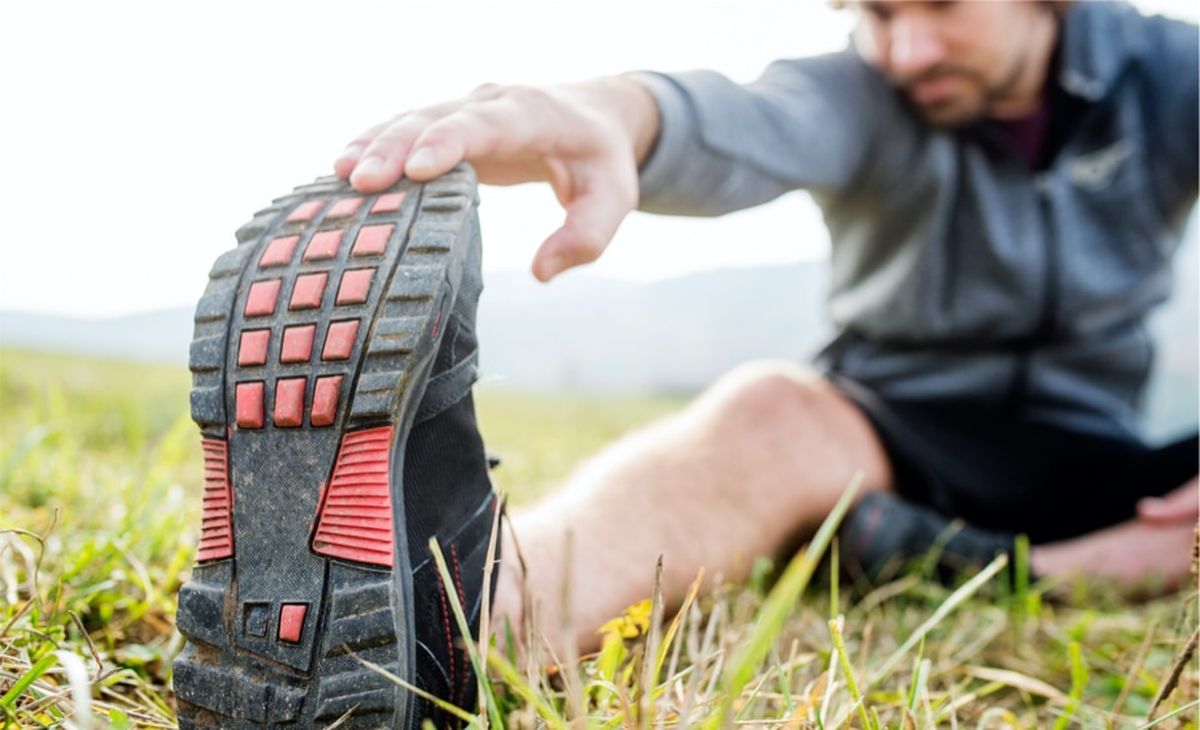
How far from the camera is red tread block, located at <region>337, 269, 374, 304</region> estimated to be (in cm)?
79

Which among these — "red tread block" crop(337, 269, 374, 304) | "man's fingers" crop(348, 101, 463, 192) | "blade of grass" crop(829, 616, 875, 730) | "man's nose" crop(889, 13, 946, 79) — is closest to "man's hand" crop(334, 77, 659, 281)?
"man's fingers" crop(348, 101, 463, 192)

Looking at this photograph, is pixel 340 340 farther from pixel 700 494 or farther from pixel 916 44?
pixel 916 44

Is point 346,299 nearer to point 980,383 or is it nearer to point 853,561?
point 853,561

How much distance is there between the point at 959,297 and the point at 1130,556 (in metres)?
0.57

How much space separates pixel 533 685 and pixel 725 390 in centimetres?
109

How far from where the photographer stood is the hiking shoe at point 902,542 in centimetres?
155

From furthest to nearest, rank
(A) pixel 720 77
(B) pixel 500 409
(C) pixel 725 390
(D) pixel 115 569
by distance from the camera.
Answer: (B) pixel 500 409
(C) pixel 725 390
(A) pixel 720 77
(D) pixel 115 569

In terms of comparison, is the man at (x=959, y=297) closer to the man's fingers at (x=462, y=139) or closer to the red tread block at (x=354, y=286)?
the man's fingers at (x=462, y=139)

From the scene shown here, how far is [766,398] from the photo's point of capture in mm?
1652

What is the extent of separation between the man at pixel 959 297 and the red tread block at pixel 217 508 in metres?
0.57

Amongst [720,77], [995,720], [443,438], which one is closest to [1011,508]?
[995,720]

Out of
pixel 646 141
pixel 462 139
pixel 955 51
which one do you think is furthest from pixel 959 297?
pixel 462 139

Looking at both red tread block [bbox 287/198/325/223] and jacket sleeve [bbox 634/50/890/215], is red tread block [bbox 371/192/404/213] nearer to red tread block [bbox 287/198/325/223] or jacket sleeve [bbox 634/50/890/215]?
red tread block [bbox 287/198/325/223]

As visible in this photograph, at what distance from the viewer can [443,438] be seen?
2.84 ft
